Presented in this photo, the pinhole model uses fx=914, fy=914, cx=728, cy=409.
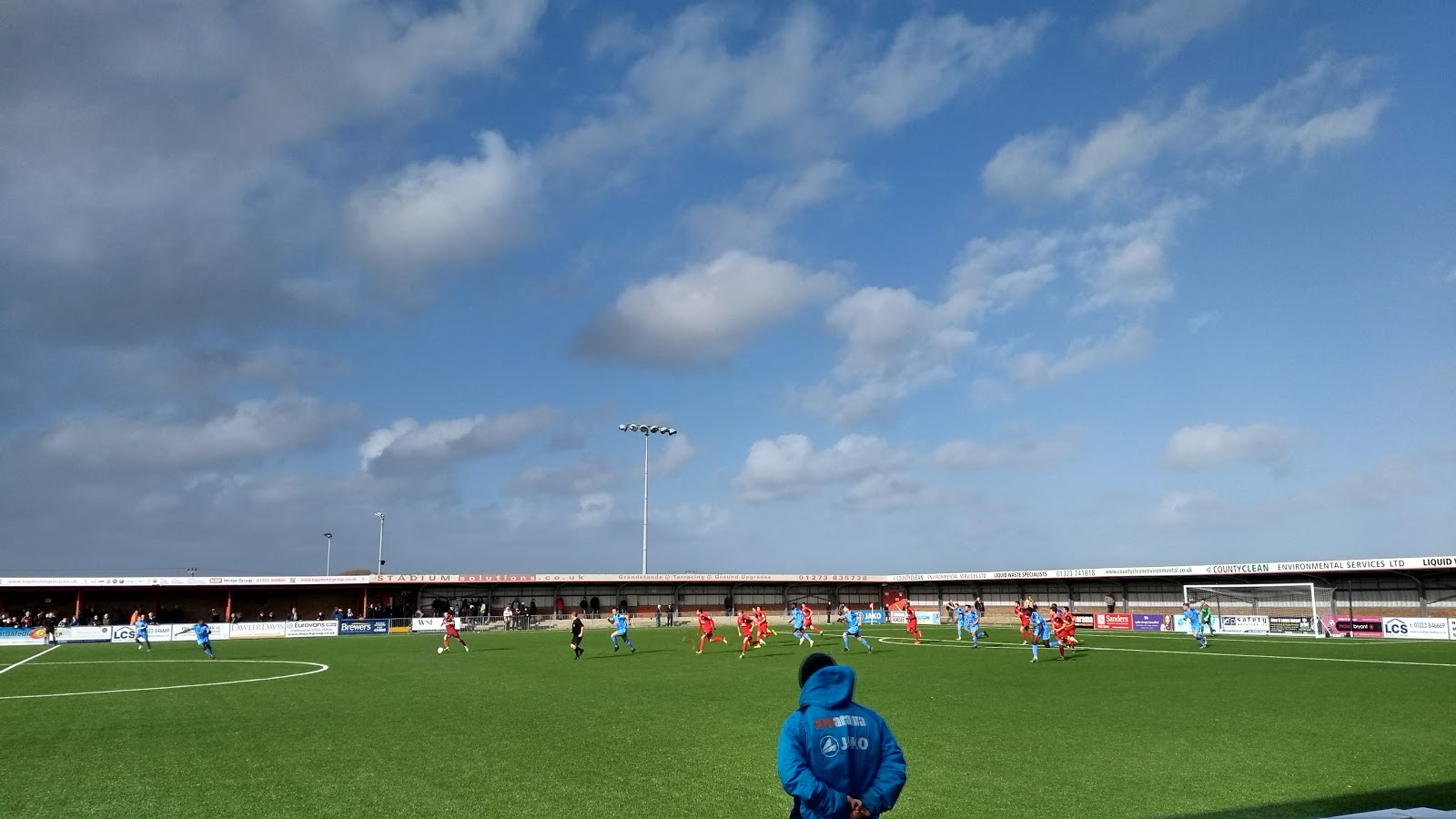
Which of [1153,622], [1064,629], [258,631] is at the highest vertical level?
[1064,629]

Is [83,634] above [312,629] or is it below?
above

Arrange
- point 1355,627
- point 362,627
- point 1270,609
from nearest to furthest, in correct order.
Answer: point 1355,627, point 1270,609, point 362,627

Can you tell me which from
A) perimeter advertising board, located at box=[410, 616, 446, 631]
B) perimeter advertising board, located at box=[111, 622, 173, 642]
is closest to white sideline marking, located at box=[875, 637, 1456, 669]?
perimeter advertising board, located at box=[410, 616, 446, 631]

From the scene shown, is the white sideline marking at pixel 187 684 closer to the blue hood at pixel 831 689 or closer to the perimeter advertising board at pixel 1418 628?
the blue hood at pixel 831 689

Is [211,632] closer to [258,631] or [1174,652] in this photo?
[258,631]

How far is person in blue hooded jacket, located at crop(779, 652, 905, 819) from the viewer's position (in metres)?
4.86

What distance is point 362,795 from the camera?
404 inches

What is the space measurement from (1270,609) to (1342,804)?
1914 inches

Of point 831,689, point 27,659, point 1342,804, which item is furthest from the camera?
point 27,659

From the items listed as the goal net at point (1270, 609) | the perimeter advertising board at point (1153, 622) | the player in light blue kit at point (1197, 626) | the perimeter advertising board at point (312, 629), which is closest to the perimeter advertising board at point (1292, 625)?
the goal net at point (1270, 609)

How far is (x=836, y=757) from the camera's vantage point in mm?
4910

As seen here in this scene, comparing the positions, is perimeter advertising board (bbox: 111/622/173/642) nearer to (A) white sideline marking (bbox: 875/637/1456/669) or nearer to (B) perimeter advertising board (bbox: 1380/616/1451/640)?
(A) white sideline marking (bbox: 875/637/1456/669)

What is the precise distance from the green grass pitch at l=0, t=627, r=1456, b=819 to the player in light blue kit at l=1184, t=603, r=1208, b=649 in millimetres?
8960

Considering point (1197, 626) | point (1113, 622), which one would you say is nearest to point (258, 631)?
point (1197, 626)
